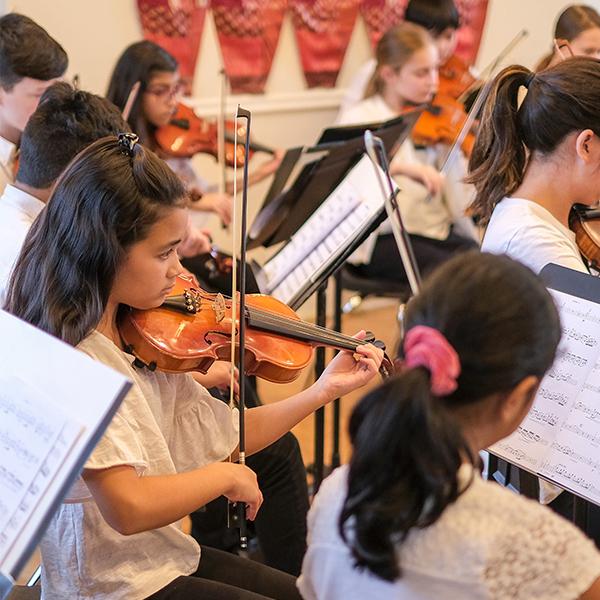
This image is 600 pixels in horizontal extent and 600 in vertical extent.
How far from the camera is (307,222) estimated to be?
1595 millimetres

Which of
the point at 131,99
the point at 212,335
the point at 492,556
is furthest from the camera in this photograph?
the point at 131,99

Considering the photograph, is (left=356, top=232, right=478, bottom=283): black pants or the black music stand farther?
(left=356, top=232, right=478, bottom=283): black pants

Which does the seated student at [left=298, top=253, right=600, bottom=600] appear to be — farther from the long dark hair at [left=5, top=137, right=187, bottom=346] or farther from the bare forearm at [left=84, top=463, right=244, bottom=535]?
the long dark hair at [left=5, top=137, right=187, bottom=346]

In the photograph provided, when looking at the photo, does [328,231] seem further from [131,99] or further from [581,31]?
[581,31]

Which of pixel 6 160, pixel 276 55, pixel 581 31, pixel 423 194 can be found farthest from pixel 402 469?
pixel 276 55

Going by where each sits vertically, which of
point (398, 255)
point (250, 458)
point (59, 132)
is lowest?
point (250, 458)

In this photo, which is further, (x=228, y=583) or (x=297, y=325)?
(x=297, y=325)

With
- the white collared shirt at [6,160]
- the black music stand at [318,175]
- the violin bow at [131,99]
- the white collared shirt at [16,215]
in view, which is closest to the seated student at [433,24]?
the violin bow at [131,99]

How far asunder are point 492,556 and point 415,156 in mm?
2117

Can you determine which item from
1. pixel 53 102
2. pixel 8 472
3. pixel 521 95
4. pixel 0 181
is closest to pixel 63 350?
pixel 8 472

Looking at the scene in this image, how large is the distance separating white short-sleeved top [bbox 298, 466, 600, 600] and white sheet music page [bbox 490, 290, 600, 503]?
334 millimetres

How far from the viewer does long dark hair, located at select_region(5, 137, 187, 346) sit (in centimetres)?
87

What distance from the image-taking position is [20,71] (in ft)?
5.18

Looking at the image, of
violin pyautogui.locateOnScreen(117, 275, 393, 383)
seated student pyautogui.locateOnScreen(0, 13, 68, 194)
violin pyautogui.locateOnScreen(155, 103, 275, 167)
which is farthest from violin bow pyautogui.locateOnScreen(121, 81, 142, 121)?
violin pyautogui.locateOnScreen(117, 275, 393, 383)
